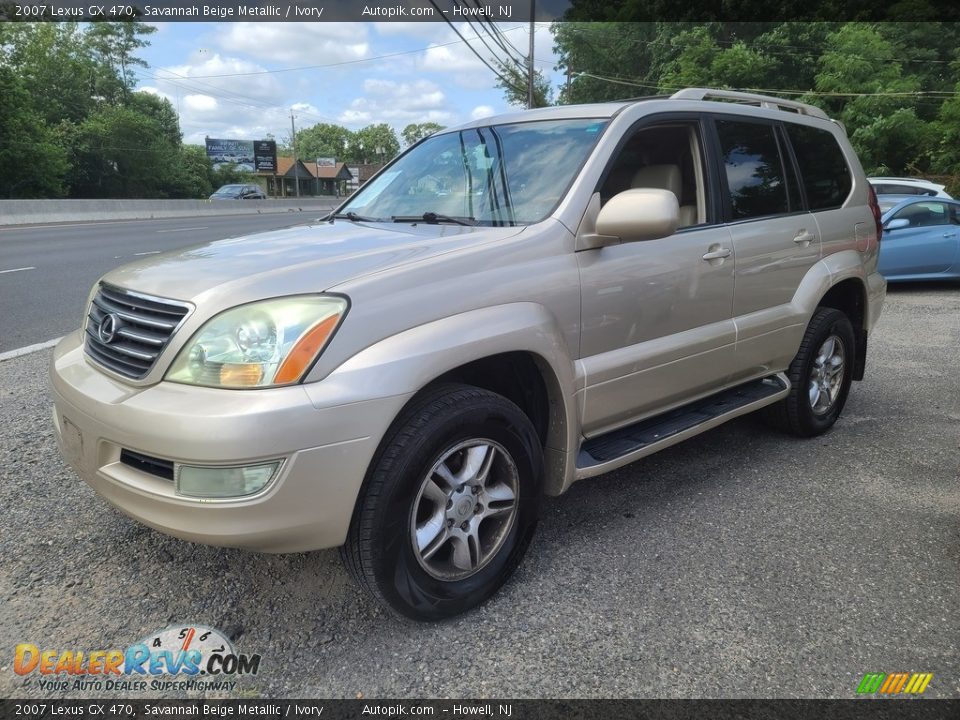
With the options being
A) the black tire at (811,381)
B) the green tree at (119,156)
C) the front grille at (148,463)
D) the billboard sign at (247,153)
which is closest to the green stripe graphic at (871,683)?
the black tire at (811,381)

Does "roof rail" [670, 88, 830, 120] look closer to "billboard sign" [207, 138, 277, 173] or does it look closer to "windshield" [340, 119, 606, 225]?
"windshield" [340, 119, 606, 225]

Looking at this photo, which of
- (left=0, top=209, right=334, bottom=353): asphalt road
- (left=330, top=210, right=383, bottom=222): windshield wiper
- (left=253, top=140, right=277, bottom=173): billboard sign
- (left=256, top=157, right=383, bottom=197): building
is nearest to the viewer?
(left=330, top=210, right=383, bottom=222): windshield wiper

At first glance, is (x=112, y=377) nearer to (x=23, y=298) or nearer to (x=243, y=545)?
(x=243, y=545)

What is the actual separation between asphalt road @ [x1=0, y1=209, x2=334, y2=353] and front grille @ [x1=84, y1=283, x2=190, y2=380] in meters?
2.21

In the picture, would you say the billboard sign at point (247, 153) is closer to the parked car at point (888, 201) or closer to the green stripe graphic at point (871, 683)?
the parked car at point (888, 201)

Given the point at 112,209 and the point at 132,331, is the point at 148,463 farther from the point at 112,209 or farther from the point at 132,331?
the point at 112,209

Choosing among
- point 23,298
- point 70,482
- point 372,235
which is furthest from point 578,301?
point 23,298

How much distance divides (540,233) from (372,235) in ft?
2.42

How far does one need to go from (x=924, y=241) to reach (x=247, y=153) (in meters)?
78.7

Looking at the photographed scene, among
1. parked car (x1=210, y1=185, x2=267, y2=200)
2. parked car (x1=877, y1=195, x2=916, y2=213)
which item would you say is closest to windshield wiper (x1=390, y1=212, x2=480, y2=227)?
parked car (x1=877, y1=195, x2=916, y2=213)

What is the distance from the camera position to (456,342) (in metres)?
2.34

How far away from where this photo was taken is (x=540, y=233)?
271 centimetres

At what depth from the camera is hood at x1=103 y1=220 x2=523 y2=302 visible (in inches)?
89.9

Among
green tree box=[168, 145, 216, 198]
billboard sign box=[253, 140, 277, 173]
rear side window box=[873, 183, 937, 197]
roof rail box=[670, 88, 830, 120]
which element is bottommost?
rear side window box=[873, 183, 937, 197]
